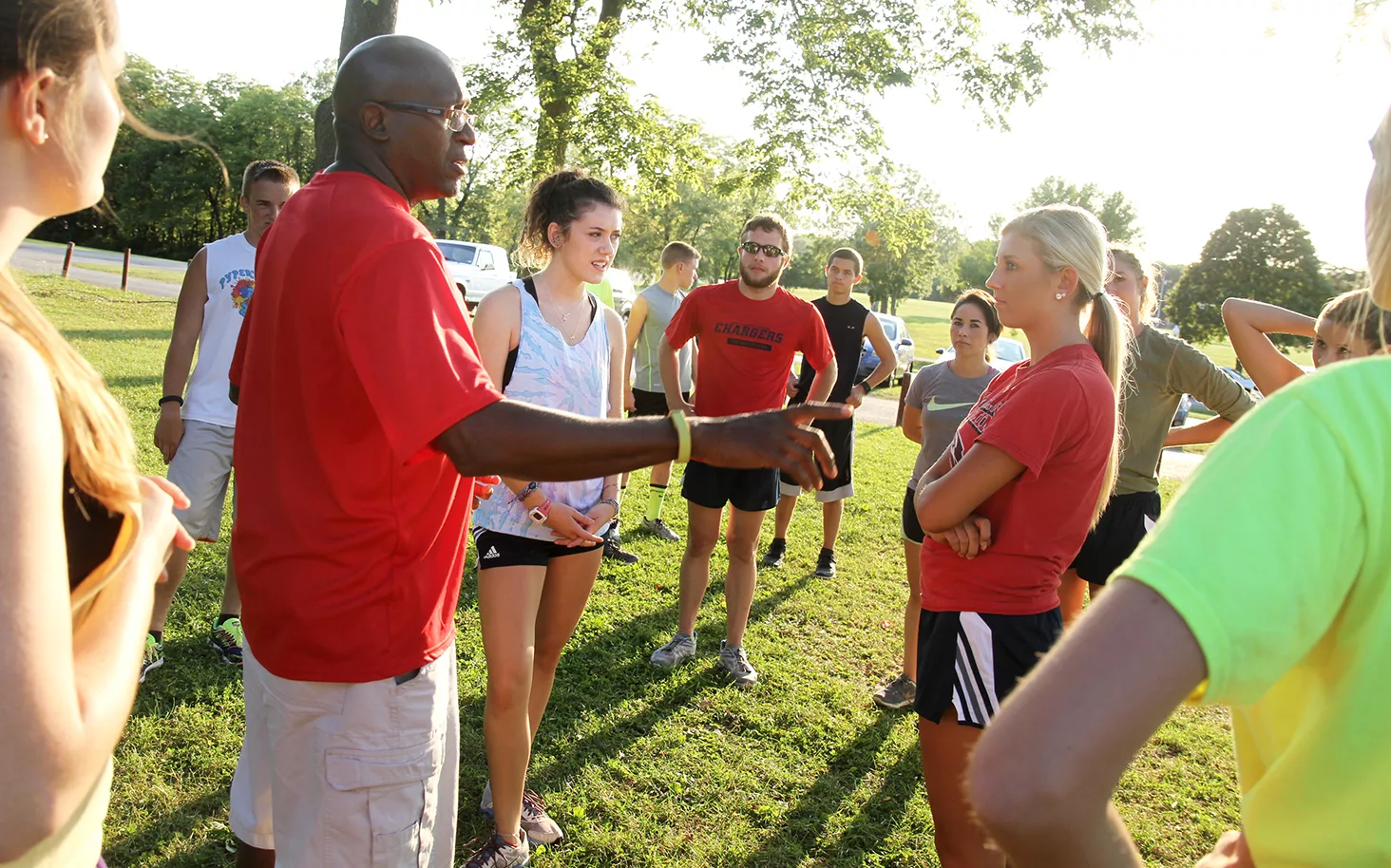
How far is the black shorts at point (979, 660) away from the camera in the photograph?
2639 mm

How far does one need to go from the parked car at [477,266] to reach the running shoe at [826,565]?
1652cm

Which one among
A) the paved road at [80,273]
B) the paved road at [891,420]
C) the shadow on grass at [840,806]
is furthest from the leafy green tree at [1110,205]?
the shadow on grass at [840,806]

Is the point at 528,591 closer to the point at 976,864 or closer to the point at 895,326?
the point at 976,864

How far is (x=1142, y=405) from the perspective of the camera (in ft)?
15.4

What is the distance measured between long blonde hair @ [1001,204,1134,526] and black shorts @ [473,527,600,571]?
1926 mm

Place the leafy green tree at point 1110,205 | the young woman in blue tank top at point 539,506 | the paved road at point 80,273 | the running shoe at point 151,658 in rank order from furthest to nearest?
the leafy green tree at point 1110,205 → the paved road at point 80,273 → the running shoe at point 151,658 → the young woman in blue tank top at point 539,506

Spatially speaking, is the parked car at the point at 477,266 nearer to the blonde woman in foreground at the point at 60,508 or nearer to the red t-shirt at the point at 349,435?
the red t-shirt at the point at 349,435

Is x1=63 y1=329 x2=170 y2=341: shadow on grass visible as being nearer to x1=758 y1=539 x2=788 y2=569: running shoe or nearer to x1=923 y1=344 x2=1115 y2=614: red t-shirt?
x1=758 y1=539 x2=788 y2=569: running shoe

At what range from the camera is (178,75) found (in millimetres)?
54625

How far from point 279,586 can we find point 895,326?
2272cm

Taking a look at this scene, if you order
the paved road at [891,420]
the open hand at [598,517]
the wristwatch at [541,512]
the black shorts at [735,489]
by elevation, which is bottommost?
the paved road at [891,420]

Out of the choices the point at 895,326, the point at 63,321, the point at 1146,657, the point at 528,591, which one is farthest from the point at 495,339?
the point at 895,326

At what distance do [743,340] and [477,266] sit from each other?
64.2 feet

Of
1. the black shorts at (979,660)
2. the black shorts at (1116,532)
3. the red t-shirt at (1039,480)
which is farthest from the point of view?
the black shorts at (1116,532)
